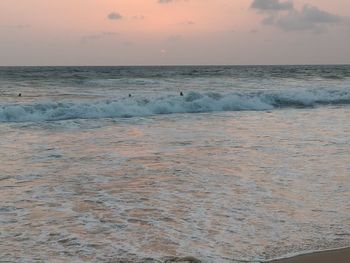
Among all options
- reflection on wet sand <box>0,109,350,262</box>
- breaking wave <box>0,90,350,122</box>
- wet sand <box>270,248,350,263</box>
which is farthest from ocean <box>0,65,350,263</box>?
breaking wave <box>0,90,350,122</box>

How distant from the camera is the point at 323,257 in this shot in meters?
4.89

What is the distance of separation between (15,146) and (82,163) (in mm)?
2613

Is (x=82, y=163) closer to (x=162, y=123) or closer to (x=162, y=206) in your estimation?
(x=162, y=206)

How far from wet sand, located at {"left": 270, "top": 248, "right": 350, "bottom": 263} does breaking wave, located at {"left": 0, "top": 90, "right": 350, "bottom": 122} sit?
14.9 meters

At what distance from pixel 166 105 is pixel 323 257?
696 inches

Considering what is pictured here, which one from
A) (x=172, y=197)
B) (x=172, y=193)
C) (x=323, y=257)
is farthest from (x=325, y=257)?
(x=172, y=193)

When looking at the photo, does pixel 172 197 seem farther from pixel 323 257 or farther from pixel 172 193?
pixel 323 257

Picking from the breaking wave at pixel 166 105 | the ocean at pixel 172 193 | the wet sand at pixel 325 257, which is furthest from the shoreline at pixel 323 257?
the breaking wave at pixel 166 105

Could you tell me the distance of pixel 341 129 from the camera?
14.1m

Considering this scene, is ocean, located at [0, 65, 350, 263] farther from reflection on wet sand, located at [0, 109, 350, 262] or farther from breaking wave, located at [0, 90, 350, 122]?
breaking wave, located at [0, 90, 350, 122]

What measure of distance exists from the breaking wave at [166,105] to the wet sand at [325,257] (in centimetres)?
1490

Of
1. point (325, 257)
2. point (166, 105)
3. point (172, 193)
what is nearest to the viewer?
point (325, 257)

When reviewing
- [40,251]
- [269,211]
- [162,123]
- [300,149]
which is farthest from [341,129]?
[40,251]

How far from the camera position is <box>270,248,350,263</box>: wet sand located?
4.77m
